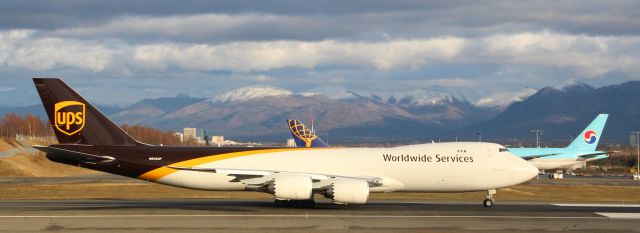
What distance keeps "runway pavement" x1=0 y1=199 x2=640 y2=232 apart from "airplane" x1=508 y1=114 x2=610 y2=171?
4930 centimetres

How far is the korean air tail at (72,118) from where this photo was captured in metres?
42.1

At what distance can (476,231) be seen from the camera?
32.6 m

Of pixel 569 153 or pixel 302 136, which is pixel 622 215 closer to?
pixel 302 136

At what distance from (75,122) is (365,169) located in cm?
1454

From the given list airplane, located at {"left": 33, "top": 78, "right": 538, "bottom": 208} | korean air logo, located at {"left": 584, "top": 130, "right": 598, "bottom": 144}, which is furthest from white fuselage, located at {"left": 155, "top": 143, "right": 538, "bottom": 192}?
korean air logo, located at {"left": 584, "top": 130, "right": 598, "bottom": 144}

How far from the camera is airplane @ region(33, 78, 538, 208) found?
4216 cm

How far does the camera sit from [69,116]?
42.6 metres

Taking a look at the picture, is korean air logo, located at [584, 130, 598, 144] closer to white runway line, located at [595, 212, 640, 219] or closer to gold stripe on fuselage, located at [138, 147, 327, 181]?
white runway line, located at [595, 212, 640, 219]

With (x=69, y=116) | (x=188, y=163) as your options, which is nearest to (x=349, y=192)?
(x=188, y=163)

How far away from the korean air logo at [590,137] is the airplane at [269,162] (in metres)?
60.4

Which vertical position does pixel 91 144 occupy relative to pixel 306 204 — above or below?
above

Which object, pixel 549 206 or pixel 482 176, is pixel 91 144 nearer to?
pixel 482 176

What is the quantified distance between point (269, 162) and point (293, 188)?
9.89 feet

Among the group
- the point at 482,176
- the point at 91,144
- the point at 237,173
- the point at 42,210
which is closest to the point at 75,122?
the point at 91,144
